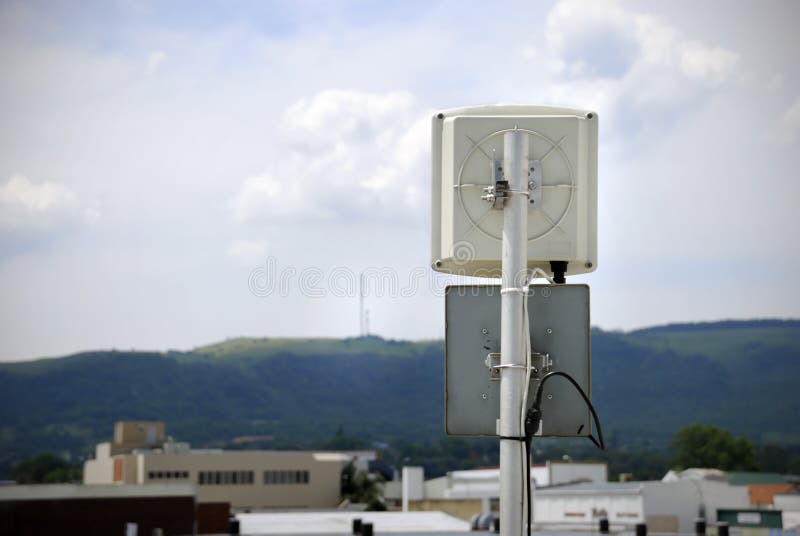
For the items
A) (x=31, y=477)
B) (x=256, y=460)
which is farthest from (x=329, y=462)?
(x=31, y=477)

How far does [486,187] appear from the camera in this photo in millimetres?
6109

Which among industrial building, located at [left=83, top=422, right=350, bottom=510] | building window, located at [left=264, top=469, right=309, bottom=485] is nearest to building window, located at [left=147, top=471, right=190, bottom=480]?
industrial building, located at [left=83, top=422, right=350, bottom=510]

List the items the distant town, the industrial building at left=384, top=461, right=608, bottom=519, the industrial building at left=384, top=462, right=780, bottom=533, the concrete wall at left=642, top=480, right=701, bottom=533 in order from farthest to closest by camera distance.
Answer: the industrial building at left=384, top=461, right=608, bottom=519 < the concrete wall at left=642, top=480, right=701, bottom=533 < the industrial building at left=384, top=462, right=780, bottom=533 < the distant town

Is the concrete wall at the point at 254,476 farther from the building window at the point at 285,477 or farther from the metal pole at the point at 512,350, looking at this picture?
the metal pole at the point at 512,350

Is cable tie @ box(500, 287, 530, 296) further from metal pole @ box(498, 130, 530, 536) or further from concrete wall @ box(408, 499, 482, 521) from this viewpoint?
concrete wall @ box(408, 499, 482, 521)

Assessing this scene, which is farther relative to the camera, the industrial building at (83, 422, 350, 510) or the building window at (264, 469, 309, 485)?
the building window at (264, 469, 309, 485)

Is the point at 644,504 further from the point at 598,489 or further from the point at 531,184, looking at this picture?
the point at 531,184

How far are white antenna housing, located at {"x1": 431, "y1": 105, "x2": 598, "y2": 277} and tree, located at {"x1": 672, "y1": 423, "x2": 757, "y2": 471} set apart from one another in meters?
184

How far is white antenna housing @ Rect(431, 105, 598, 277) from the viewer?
6152 mm

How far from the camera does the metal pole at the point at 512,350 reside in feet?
18.8

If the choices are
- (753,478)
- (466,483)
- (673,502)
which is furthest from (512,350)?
(753,478)

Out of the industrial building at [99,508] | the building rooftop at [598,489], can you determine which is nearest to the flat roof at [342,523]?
the industrial building at [99,508]

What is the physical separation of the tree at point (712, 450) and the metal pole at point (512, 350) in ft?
606

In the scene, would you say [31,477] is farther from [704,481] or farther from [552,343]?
[552,343]
